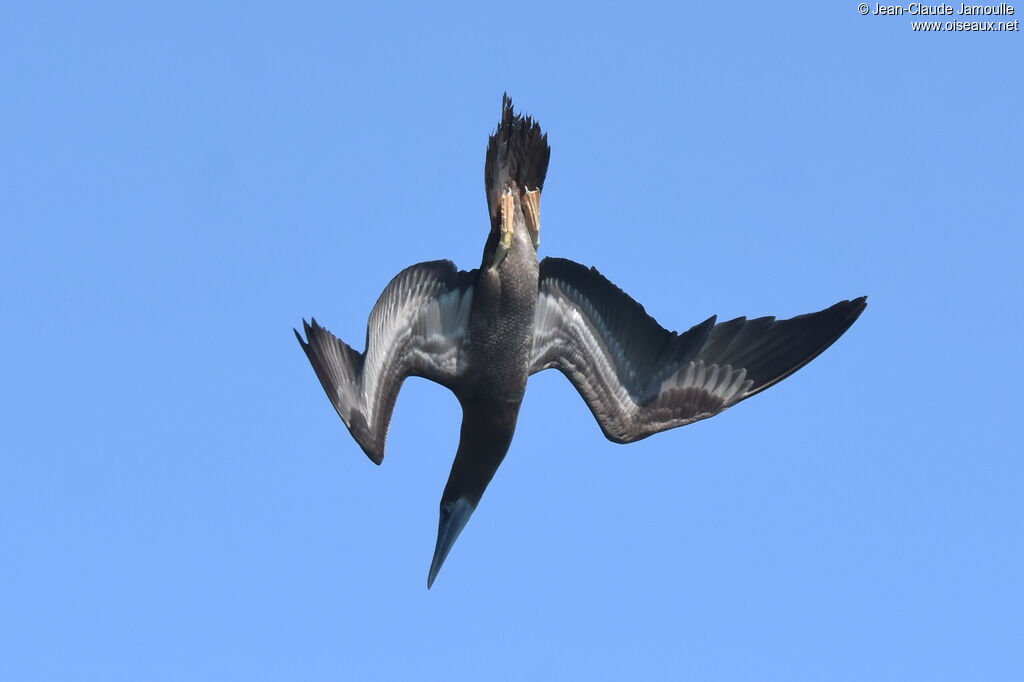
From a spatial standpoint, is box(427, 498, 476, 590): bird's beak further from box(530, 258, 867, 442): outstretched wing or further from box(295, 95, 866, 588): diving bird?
box(530, 258, 867, 442): outstretched wing

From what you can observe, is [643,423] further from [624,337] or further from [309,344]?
[309,344]

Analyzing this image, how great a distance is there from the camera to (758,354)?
14.8m

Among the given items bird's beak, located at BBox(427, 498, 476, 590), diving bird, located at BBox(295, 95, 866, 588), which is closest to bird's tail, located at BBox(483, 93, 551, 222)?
diving bird, located at BBox(295, 95, 866, 588)

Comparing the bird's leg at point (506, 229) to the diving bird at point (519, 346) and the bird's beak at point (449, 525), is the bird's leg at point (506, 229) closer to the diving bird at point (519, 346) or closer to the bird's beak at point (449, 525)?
the diving bird at point (519, 346)

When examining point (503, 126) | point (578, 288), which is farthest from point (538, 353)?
point (503, 126)

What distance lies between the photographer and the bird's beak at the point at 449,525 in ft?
45.6

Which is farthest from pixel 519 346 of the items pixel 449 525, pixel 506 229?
pixel 449 525

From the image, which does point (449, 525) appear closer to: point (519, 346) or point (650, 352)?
point (519, 346)

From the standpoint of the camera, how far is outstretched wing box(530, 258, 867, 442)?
14.4 m

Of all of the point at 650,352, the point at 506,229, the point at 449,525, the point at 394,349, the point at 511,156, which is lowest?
the point at 449,525

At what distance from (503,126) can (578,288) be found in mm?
1666

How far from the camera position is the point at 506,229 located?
1335 centimetres

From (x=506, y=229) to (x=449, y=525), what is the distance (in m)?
2.38

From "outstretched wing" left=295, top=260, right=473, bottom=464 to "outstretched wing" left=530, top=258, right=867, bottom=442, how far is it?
111 cm
